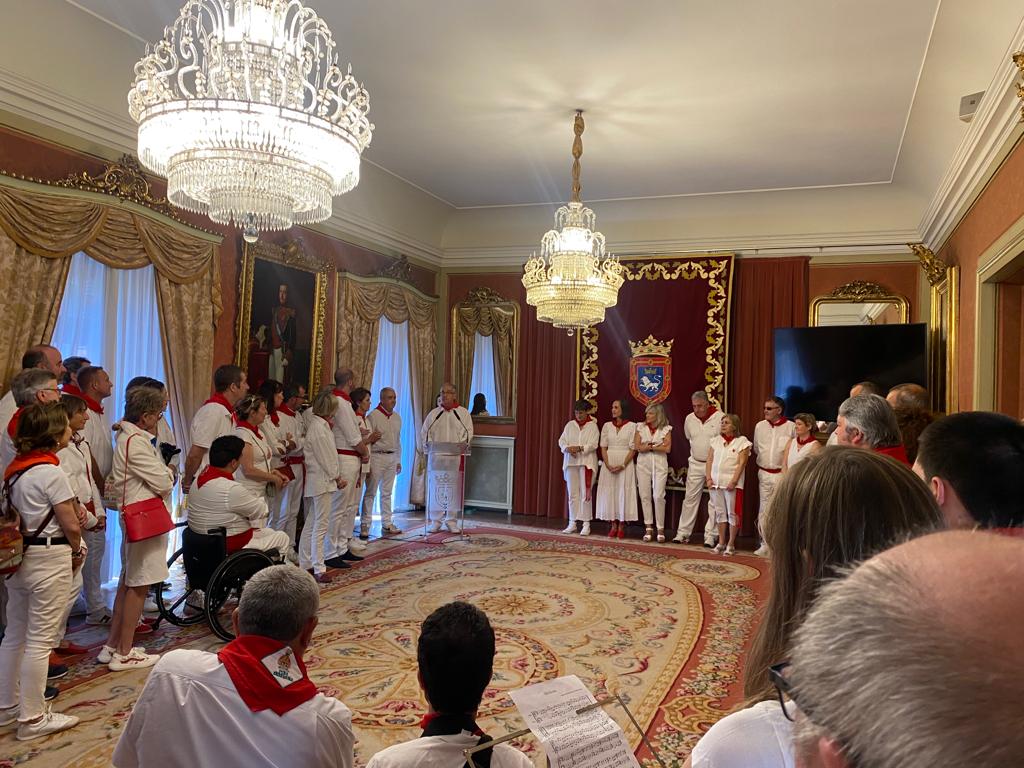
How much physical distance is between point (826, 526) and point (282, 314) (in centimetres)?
694

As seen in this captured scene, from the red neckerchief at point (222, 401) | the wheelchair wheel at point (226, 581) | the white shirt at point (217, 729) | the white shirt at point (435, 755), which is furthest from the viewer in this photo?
the red neckerchief at point (222, 401)

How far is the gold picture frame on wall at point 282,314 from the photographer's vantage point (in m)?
Result: 6.92

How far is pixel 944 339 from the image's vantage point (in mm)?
7504

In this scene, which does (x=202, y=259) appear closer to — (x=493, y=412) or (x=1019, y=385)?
(x=493, y=412)

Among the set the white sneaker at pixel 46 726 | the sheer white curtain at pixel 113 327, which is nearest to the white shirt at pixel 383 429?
the sheer white curtain at pixel 113 327

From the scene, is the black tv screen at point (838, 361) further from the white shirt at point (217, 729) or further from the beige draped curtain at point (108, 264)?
the white shirt at point (217, 729)

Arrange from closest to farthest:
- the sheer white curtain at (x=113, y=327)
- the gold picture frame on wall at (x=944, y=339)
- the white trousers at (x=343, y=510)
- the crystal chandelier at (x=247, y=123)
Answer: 1. the crystal chandelier at (x=247, y=123)
2. the sheer white curtain at (x=113, y=327)
3. the gold picture frame on wall at (x=944, y=339)
4. the white trousers at (x=343, y=510)

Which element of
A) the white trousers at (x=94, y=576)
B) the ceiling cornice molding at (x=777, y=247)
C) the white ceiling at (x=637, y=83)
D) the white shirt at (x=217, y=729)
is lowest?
the white trousers at (x=94, y=576)

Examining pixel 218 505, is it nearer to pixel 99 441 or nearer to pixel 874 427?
pixel 99 441

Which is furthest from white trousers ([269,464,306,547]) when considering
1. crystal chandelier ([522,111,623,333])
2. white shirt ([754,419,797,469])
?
white shirt ([754,419,797,469])

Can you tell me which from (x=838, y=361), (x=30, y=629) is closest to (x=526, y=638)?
(x=30, y=629)

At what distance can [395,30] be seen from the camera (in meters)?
5.09

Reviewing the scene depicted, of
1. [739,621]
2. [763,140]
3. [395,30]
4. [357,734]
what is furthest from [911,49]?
[357,734]

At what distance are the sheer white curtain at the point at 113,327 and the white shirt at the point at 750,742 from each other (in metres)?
5.52
